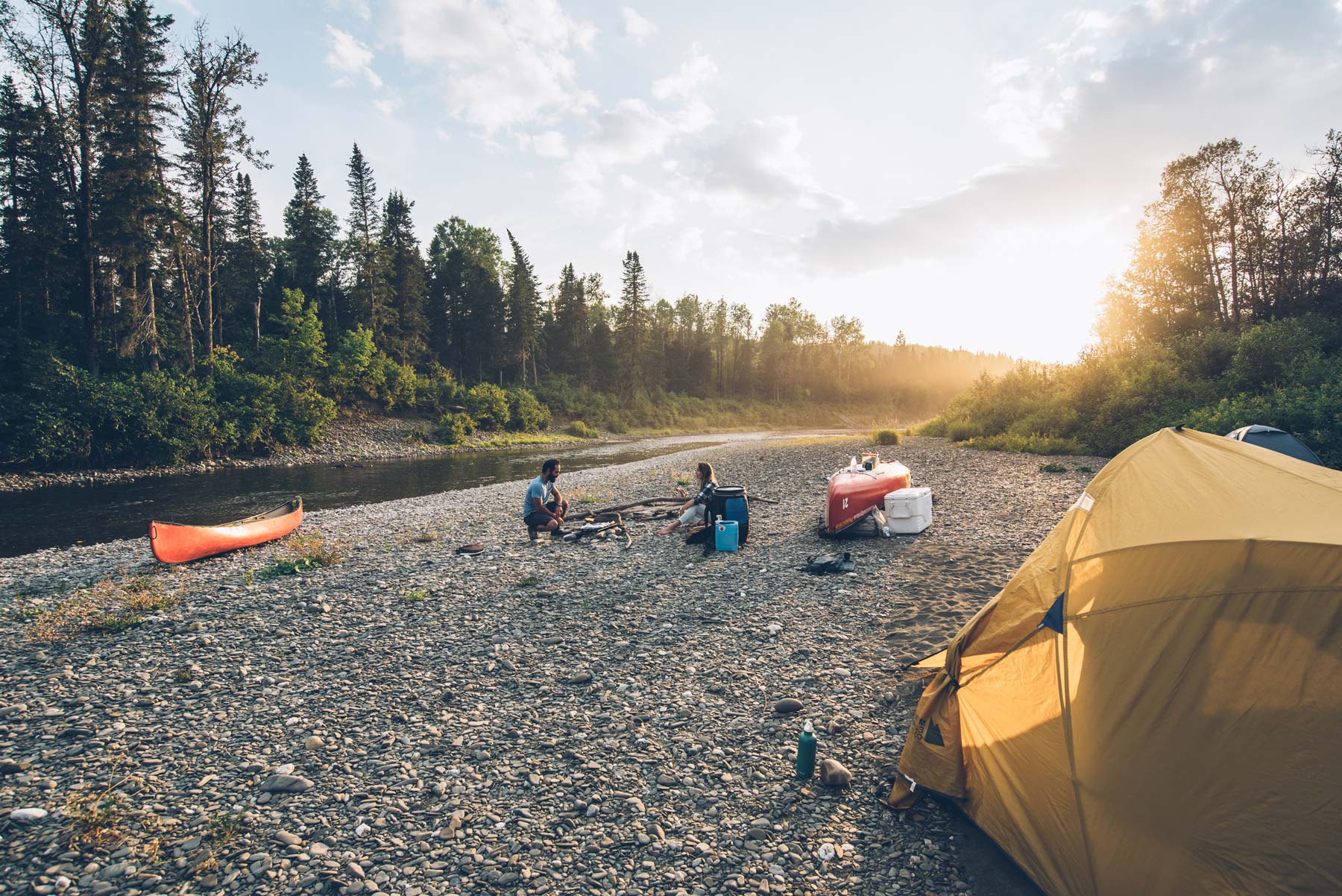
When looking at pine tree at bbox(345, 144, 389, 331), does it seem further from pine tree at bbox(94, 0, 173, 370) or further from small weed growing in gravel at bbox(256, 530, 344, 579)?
small weed growing in gravel at bbox(256, 530, 344, 579)

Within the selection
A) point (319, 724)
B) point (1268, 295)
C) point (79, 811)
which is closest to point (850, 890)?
point (319, 724)

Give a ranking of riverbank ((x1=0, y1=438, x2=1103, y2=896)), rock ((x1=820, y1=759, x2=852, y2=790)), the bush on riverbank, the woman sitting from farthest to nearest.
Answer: the bush on riverbank < the woman sitting < rock ((x1=820, y1=759, x2=852, y2=790)) < riverbank ((x1=0, y1=438, x2=1103, y2=896))

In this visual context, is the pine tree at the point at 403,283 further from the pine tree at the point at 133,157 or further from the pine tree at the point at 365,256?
the pine tree at the point at 133,157

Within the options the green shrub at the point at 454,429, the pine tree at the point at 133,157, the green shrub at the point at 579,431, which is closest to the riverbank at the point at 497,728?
the pine tree at the point at 133,157

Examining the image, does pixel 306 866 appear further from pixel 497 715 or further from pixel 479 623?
pixel 479 623

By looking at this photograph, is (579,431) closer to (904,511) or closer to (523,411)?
(523,411)

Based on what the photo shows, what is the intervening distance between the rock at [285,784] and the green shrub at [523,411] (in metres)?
55.3

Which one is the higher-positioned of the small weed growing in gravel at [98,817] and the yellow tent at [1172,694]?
the yellow tent at [1172,694]

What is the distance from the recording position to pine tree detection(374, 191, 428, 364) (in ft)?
184

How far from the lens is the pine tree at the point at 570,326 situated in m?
80.4

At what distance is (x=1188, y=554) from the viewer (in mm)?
3797

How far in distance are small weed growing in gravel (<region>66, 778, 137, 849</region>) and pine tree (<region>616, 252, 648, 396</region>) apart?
75.9 m

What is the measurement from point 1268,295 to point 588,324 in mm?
72451

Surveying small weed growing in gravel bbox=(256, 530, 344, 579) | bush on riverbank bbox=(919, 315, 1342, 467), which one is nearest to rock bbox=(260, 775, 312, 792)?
small weed growing in gravel bbox=(256, 530, 344, 579)
